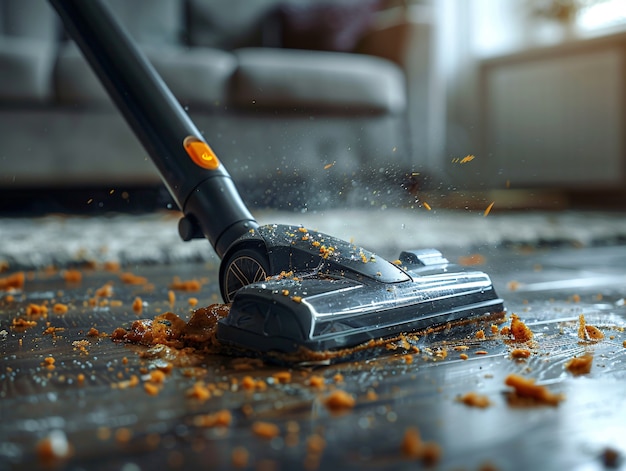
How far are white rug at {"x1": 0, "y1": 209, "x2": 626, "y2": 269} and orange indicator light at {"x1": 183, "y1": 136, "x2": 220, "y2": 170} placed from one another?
337mm

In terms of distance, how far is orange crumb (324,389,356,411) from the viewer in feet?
1.60

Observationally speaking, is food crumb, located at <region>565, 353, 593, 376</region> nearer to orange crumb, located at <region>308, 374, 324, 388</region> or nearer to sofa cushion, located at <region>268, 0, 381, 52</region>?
orange crumb, located at <region>308, 374, 324, 388</region>

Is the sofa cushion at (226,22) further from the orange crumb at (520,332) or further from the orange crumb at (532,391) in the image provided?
the orange crumb at (532,391)

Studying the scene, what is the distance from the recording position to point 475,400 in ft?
1.65

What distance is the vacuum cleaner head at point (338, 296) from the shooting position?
604 millimetres

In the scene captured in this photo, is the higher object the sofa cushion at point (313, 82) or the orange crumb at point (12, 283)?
the sofa cushion at point (313, 82)

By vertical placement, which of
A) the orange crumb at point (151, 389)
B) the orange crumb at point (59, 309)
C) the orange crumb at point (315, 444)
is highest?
the orange crumb at point (315, 444)

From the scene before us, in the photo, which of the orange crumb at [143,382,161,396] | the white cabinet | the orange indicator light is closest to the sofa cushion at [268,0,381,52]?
the white cabinet

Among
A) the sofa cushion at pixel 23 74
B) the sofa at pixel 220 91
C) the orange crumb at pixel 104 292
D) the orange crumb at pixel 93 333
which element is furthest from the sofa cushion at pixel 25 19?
the orange crumb at pixel 93 333

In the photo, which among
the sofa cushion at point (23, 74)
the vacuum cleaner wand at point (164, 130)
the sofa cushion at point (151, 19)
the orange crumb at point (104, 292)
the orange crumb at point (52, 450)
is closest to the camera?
the orange crumb at point (52, 450)

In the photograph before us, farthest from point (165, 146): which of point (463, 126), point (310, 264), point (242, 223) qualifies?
point (463, 126)

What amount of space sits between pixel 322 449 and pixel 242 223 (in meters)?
0.42

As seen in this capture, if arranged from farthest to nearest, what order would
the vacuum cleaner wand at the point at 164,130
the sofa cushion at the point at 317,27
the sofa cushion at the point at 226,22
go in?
1. the sofa cushion at the point at 317,27
2. the sofa cushion at the point at 226,22
3. the vacuum cleaner wand at the point at 164,130

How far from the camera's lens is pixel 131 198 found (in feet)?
8.30
